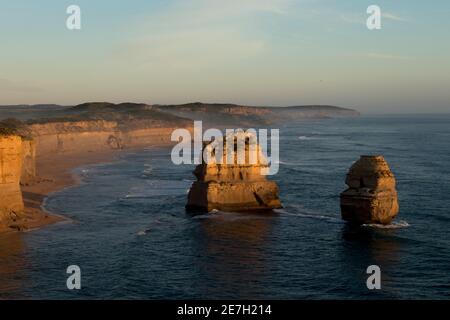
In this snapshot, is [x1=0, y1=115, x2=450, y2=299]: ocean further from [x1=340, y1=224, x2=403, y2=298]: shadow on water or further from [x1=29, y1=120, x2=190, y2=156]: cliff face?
[x1=29, y1=120, x2=190, y2=156]: cliff face

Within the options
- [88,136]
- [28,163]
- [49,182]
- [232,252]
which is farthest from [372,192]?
[88,136]

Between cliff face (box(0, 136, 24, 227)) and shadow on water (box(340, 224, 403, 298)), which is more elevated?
cliff face (box(0, 136, 24, 227))

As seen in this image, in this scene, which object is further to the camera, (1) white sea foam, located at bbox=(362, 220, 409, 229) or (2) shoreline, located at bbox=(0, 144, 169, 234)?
(2) shoreline, located at bbox=(0, 144, 169, 234)

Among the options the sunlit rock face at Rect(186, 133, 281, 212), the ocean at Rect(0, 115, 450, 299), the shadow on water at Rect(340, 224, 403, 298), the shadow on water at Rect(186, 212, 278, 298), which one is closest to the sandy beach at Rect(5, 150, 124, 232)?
the ocean at Rect(0, 115, 450, 299)

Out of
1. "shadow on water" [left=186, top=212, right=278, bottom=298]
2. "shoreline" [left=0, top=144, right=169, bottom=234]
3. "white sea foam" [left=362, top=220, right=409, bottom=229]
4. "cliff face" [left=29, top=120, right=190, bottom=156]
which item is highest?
"cliff face" [left=29, top=120, right=190, bottom=156]

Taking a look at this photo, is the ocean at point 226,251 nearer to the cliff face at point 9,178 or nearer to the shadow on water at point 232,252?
the shadow on water at point 232,252
